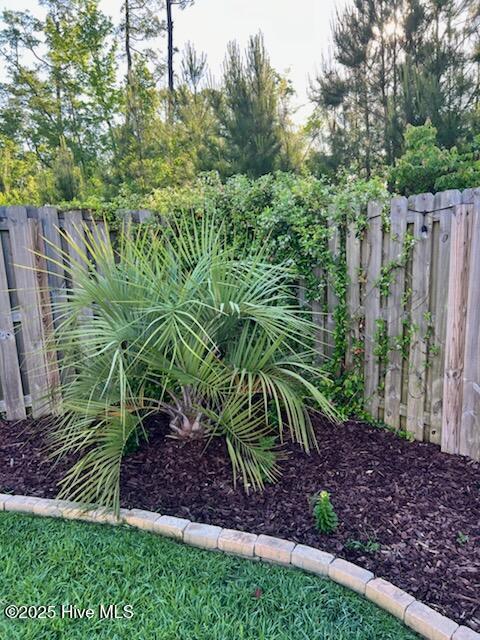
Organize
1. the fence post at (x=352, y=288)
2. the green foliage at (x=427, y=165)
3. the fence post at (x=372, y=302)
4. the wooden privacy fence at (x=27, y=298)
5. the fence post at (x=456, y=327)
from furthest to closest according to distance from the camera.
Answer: the green foliage at (x=427, y=165) < the wooden privacy fence at (x=27, y=298) < the fence post at (x=352, y=288) < the fence post at (x=372, y=302) < the fence post at (x=456, y=327)

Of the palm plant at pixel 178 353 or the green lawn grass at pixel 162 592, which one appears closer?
the green lawn grass at pixel 162 592

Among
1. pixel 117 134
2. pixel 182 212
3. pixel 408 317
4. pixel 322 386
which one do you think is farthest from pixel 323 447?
pixel 117 134

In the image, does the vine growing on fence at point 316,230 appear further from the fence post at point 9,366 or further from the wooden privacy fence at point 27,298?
the fence post at point 9,366

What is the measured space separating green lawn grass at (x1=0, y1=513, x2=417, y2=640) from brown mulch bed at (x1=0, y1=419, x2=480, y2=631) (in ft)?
0.66

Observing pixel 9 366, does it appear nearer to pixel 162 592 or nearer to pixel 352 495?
pixel 162 592

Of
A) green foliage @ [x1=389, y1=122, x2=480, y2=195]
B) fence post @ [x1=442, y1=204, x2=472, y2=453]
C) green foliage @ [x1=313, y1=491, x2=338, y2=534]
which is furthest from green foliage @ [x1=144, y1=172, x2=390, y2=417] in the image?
green foliage @ [x1=389, y1=122, x2=480, y2=195]

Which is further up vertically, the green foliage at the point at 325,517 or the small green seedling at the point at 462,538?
the green foliage at the point at 325,517

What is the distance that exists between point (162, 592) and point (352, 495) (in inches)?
39.0

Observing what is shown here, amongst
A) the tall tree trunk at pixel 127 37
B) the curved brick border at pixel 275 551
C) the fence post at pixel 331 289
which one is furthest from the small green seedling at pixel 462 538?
the tall tree trunk at pixel 127 37

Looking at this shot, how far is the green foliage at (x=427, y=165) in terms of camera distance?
6.41m

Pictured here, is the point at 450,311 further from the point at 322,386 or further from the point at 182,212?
the point at 182,212

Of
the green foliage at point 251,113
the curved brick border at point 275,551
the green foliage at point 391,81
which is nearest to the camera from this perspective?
the curved brick border at point 275,551

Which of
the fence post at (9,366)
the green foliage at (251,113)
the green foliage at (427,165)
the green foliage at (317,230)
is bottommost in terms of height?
the fence post at (9,366)

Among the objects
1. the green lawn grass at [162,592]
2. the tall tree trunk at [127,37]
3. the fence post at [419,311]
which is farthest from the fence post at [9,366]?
the tall tree trunk at [127,37]
